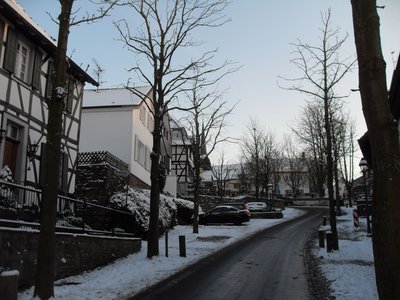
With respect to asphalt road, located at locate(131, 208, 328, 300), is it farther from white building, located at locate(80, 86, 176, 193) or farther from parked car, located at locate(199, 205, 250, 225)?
parked car, located at locate(199, 205, 250, 225)

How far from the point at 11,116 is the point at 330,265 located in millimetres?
11394

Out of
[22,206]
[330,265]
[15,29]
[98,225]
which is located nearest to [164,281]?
[22,206]

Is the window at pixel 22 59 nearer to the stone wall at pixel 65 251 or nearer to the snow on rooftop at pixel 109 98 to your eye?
the stone wall at pixel 65 251

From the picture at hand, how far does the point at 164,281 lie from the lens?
39.7 ft

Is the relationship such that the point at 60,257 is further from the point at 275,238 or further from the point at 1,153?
the point at 275,238

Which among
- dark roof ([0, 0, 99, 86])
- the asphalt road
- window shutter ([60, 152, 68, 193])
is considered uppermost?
dark roof ([0, 0, 99, 86])

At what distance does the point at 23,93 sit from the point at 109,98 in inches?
585

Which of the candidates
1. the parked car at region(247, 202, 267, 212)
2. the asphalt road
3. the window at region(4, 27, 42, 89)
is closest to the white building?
the window at region(4, 27, 42, 89)

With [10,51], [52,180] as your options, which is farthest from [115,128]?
[52,180]

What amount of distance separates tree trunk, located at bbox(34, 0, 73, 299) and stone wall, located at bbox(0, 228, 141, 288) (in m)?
1.20

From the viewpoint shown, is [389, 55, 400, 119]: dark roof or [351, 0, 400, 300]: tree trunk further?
[389, 55, 400, 119]: dark roof

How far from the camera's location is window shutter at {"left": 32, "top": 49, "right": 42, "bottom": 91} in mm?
17453

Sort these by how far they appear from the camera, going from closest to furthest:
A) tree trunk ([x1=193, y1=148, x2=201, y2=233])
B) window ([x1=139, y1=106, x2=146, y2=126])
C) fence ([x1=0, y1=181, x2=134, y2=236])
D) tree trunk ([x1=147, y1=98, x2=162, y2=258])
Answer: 1. fence ([x1=0, y1=181, x2=134, y2=236])
2. tree trunk ([x1=147, y1=98, x2=162, y2=258])
3. tree trunk ([x1=193, y1=148, x2=201, y2=233])
4. window ([x1=139, y1=106, x2=146, y2=126])

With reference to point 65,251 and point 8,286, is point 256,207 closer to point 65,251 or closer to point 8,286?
point 65,251
